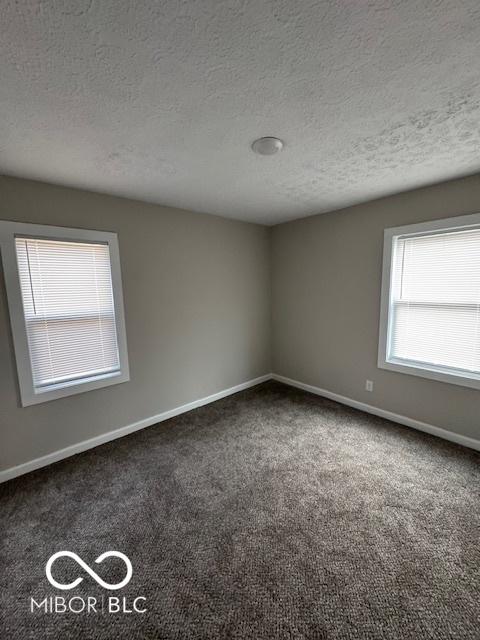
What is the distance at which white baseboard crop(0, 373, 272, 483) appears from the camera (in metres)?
2.21

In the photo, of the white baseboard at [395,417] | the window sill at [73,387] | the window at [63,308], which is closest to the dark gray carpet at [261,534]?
the white baseboard at [395,417]

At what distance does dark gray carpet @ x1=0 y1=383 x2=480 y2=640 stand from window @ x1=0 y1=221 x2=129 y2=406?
76 cm

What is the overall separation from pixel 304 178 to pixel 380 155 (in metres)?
0.58

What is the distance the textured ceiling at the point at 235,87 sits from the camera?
2.92ft

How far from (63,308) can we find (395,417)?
3500 millimetres

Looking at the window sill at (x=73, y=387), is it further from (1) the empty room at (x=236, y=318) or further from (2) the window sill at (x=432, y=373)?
(2) the window sill at (x=432, y=373)

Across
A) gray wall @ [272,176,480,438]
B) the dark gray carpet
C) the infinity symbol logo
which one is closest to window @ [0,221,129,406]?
the dark gray carpet

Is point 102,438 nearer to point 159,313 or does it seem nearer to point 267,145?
→ point 159,313

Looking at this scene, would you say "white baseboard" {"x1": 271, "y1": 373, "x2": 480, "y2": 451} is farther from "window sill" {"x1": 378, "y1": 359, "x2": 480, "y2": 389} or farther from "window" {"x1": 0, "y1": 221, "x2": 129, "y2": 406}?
"window" {"x1": 0, "y1": 221, "x2": 129, "y2": 406}

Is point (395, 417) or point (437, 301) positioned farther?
point (395, 417)

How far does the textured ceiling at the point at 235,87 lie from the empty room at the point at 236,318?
0.01 meters

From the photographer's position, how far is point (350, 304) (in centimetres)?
318

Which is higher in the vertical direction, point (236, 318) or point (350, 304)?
point (350, 304)

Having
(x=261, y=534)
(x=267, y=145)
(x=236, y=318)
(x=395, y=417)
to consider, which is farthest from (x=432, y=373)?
(x=267, y=145)
